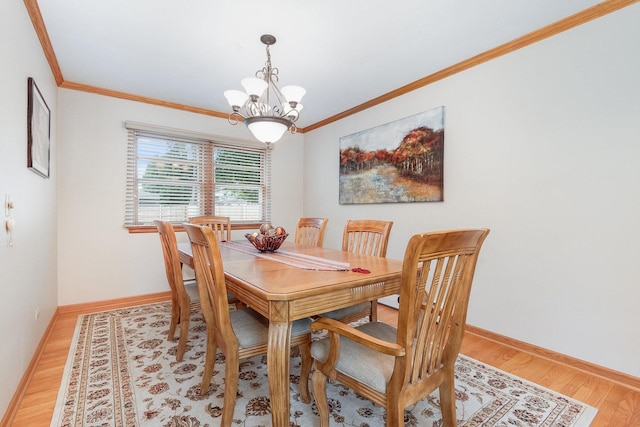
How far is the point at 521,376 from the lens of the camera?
1.91 meters

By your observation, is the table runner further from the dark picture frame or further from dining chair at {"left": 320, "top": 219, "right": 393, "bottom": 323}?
the dark picture frame

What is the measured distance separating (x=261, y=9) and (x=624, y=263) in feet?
A: 9.16

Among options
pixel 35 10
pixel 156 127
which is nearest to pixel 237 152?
pixel 156 127

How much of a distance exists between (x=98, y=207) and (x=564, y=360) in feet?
14.3

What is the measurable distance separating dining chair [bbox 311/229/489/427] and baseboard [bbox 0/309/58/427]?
5.05 ft

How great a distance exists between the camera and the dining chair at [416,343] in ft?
3.13

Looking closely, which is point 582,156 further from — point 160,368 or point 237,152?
point 237,152

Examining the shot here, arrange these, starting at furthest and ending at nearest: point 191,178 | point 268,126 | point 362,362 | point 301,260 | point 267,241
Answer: point 191,178 < point 267,241 < point 268,126 < point 301,260 < point 362,362

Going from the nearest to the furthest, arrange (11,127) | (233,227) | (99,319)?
1. (11,127)
2. (99,319)
3. (233,227)

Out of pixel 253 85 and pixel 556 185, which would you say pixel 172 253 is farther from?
pixel 556 185

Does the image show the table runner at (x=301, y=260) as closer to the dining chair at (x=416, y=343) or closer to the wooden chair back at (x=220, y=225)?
the dining chair at (x=416, y=343)

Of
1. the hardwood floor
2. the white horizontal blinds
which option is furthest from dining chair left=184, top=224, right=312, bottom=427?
the white horizontal blinds

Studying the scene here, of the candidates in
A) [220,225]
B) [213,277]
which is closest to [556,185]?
[213,277]

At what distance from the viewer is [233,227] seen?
3980 mm
